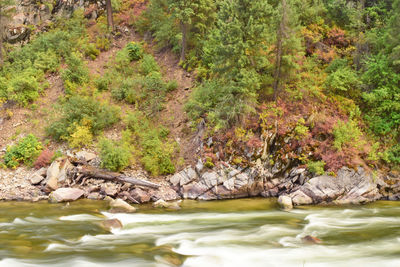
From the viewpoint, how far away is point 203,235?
11180 mm

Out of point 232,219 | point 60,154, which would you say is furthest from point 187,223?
point 60,154

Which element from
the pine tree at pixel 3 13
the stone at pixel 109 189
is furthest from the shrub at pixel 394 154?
the pine tree at pixel 3 13

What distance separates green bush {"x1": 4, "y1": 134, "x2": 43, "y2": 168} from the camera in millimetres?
18219

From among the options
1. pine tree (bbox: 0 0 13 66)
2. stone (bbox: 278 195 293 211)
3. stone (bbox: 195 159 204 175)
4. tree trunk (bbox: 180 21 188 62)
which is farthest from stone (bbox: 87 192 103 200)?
pine tree (bbox: 0 0 13 66)

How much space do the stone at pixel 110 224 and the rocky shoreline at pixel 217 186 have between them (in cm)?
312

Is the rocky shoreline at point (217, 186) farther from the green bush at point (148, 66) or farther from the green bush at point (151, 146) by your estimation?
the green bush at point (148, 66)

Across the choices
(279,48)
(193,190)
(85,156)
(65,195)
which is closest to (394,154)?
(279,48)

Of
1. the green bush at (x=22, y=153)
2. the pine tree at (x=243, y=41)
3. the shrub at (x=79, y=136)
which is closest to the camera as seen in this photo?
the pine tree at (x=243, y=41)

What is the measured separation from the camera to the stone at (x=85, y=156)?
18.0 m

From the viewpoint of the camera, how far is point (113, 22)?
29.1 metres

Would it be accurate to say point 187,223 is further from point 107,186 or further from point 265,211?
point 107,186

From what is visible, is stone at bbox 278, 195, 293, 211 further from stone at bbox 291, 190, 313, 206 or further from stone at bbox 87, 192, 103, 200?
stone at bbox 87, 192, 103, 200

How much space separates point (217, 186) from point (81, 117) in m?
10.2

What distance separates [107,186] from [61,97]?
9118 millimetres
